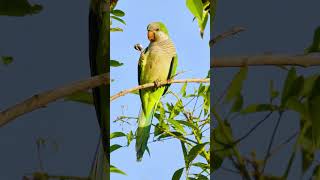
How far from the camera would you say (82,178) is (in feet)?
3.03

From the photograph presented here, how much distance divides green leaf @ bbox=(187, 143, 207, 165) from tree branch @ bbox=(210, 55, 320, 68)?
0.16 meters

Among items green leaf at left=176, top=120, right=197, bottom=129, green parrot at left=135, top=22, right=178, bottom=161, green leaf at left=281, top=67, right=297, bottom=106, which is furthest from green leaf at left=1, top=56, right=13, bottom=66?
green leaf at left=281, top=67, right=297, bottom=106

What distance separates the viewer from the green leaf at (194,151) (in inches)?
38.3

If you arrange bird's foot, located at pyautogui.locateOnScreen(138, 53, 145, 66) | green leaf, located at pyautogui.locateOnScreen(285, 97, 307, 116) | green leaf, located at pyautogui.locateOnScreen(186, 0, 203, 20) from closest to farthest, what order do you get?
green leaf, located at pyautogui.locateOnScreen(285, 97, 307, 116) → green leaf, located at pyautogui.locateOnScreen(186, 0, 203, 20) → bird's foot, located at pyautogui.locateOnScreen(138, 53, 145, 66)

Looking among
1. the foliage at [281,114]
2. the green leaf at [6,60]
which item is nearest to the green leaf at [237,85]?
the foliage at [281,114]

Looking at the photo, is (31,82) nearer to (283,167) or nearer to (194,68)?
(194,68)

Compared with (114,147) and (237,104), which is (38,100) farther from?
(237,104)

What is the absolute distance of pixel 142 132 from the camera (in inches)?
39.3

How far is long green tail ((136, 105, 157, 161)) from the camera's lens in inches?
38.7

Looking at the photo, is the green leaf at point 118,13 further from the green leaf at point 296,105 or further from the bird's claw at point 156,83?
the green leaf at point 296,105

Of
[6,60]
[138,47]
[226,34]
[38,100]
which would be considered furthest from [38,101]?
[226,34]

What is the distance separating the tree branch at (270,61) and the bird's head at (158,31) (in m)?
0.13

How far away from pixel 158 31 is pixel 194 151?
243mm

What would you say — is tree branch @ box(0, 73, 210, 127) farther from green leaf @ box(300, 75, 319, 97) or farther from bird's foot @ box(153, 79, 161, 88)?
green leaf @ box(300, 75, 319, 97)
